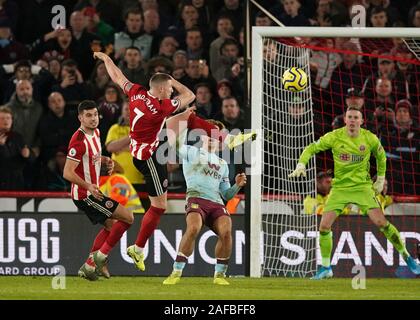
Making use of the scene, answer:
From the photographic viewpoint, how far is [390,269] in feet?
53.7

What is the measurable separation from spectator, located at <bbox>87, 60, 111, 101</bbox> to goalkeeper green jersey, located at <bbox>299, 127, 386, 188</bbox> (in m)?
4.53

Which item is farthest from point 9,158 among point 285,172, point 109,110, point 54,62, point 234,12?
point 234,12

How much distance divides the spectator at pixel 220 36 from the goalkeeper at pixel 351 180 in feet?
13.9

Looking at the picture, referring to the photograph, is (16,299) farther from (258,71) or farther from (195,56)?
(195,56)

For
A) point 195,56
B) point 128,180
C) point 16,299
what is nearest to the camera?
point 16,299

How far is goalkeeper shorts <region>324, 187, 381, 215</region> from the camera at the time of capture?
15391 millimetres

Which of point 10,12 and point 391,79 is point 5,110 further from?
point 391,79

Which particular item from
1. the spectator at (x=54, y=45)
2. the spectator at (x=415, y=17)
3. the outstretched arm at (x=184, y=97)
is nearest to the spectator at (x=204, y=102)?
the spectator at (x=54, y=45)

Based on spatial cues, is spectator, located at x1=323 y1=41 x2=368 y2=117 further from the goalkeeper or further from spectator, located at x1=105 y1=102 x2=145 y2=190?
spectator, located at x1=105 y1=102 x2=145 y2=190

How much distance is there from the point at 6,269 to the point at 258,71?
13.0ft

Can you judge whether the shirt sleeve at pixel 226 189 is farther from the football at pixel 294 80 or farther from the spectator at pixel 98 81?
the spectator at pixel 98 81

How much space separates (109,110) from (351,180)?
4.21m

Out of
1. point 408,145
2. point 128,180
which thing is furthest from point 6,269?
point 408,145

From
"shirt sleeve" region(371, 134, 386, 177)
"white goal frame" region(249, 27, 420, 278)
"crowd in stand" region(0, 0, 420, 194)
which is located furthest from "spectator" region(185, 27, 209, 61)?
"shirt sleeve" region(371, 134, 386, 177)
